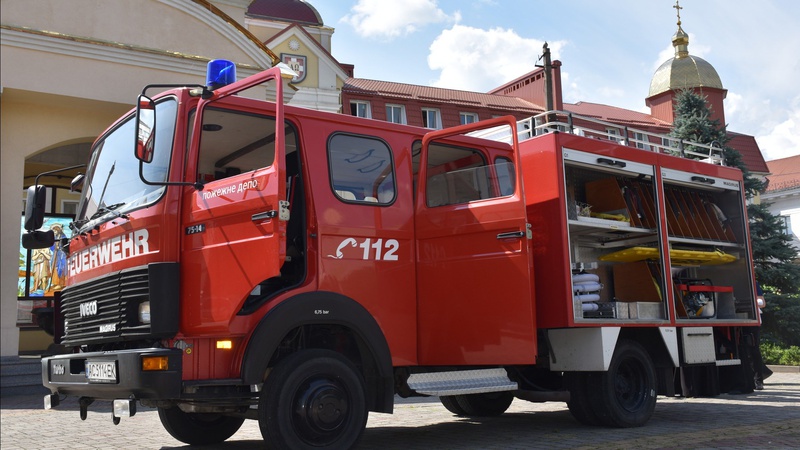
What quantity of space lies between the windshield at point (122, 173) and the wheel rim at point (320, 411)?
1781 mm

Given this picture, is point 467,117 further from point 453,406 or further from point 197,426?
point 197,426

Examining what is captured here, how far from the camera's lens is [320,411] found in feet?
18.3

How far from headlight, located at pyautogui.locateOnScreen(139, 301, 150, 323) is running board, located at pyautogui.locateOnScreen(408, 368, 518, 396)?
229cm

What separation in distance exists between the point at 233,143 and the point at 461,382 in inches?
109

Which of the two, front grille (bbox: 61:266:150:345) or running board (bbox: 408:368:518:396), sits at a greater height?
front grille (bbox: 61:266:150:345)

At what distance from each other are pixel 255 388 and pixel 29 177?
12.3 meters

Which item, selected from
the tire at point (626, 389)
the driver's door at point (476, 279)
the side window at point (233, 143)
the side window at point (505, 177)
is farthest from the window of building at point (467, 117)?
the side window at point (233, 143)

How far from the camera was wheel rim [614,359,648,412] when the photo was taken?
7730mm

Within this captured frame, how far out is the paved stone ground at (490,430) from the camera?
6844mm

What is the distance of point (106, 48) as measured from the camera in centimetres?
1293

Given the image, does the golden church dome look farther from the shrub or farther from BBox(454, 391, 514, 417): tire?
BBox(454, 391, 514, 417): tire

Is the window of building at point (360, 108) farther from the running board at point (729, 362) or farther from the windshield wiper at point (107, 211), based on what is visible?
the windshield wiper at point (107, 211)

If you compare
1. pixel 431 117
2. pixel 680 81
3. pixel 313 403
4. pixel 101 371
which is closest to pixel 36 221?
pixel 101 371

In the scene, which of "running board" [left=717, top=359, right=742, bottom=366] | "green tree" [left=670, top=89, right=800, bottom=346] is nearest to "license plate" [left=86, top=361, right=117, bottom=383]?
"running board" [left=717, top=359, right=742, bottom=366]
